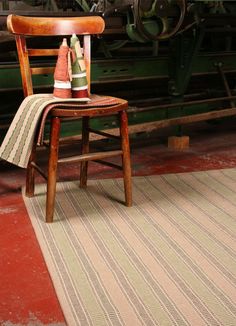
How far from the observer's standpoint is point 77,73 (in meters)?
2.29

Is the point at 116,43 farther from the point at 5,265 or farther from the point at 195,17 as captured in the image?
the point at 5,265

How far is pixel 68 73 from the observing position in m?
2.26

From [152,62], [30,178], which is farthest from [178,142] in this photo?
[30,178]

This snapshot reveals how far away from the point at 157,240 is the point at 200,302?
522mm

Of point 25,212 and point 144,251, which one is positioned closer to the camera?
point 144,251

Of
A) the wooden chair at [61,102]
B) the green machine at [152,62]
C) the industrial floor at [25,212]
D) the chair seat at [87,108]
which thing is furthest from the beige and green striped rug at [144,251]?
the green machine at [152,62]

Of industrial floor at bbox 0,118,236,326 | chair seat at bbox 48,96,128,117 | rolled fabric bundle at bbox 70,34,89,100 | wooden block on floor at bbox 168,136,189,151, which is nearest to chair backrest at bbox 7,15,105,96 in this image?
rolled fabric bundle at bbox 70,34,89,100

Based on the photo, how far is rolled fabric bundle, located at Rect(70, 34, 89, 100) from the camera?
2.29 meters

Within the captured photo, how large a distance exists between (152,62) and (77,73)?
1.28m

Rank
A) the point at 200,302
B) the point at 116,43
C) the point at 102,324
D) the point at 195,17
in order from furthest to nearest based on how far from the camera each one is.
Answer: the point at 116,43 → the point at 195,17 → the point at 200,302 → the point at 102,324

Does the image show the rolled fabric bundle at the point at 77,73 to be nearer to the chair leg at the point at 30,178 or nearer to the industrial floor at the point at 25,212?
the chair leg at the point at 30,178

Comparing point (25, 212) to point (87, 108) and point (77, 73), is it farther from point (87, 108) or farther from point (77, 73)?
point (77, 73)

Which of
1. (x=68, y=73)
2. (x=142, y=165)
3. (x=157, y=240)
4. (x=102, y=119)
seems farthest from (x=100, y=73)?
(x=157, y=240)

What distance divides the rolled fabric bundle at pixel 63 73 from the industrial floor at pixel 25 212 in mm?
700
